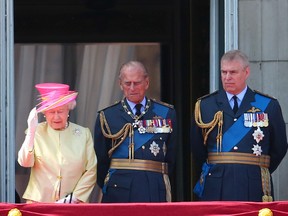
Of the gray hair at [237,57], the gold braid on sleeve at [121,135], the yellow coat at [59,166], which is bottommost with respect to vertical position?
the yellow coat at [59,166]

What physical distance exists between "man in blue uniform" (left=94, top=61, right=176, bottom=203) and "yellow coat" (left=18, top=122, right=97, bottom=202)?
24 centimetres

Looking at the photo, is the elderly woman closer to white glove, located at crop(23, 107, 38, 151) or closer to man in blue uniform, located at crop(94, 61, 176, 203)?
white glove, located at crop(23, 107, 38, 151)

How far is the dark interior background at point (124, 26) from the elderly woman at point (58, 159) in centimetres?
338

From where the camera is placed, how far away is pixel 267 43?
30.0 feet

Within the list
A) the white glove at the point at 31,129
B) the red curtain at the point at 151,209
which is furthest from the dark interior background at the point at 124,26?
the red curtain at the point at 151,209

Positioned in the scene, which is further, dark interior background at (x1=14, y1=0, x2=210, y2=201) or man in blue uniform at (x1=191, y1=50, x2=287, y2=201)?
dark interior background at (x1=14, y1=0, x2=210, y2=201)

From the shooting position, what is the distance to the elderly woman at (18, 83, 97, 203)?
314 inches

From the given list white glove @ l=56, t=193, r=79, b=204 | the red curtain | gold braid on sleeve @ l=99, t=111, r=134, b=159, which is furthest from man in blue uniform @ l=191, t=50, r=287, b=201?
white glove @ l=56, t=193, r=79, b=204

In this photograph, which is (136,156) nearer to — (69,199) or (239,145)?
(69,199)

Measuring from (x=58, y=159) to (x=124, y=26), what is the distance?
416 cm

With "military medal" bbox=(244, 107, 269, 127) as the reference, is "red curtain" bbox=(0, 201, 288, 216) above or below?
below

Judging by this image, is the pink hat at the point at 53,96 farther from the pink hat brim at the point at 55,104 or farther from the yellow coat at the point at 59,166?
the yellow coat at the point at 59,166

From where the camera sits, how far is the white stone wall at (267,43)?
9.12 metres

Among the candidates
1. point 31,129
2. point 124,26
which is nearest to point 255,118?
point 31,129
